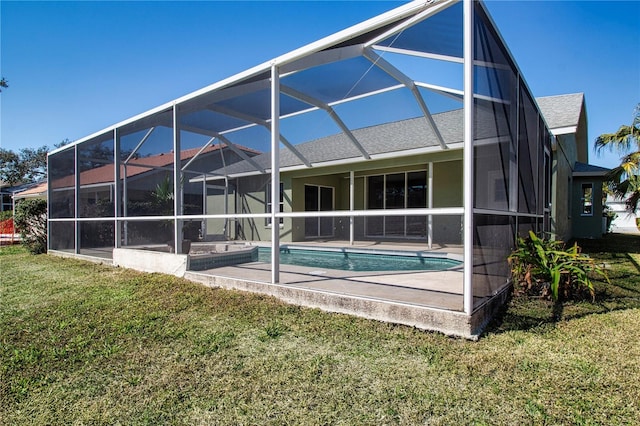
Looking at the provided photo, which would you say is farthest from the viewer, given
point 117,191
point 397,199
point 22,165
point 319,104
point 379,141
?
point 22,165

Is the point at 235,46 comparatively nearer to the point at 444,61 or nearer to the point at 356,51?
the point at 356,51

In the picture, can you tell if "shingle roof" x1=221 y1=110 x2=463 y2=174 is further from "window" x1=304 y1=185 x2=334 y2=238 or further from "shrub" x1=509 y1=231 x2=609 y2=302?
"shrub" x1=509 y1=231 x2=609 y2=302

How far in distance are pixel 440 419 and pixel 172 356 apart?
2.42 metres

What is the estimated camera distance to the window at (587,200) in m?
13.9

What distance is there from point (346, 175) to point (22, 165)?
44.6 metres

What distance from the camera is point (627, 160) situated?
36.7ft

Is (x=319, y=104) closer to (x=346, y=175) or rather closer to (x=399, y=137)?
(x=399, y=137)

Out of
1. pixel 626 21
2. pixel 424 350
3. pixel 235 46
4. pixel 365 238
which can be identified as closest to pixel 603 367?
pixel 424 350

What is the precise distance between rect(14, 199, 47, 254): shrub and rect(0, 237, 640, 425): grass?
8.68 metres

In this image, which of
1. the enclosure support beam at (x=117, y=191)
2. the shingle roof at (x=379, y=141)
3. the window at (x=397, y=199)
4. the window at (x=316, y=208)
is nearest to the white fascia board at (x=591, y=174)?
the window at (x=397, y=199)

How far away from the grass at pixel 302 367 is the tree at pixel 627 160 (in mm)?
8400

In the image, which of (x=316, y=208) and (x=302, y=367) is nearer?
(x=302, y=367)

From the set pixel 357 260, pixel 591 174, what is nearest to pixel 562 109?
pixel 591 174

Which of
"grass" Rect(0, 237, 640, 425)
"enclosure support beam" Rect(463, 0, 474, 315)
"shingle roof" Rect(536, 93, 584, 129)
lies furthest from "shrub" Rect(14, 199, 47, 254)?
"shingle roof" Rect(536, 93, 584, 129)
